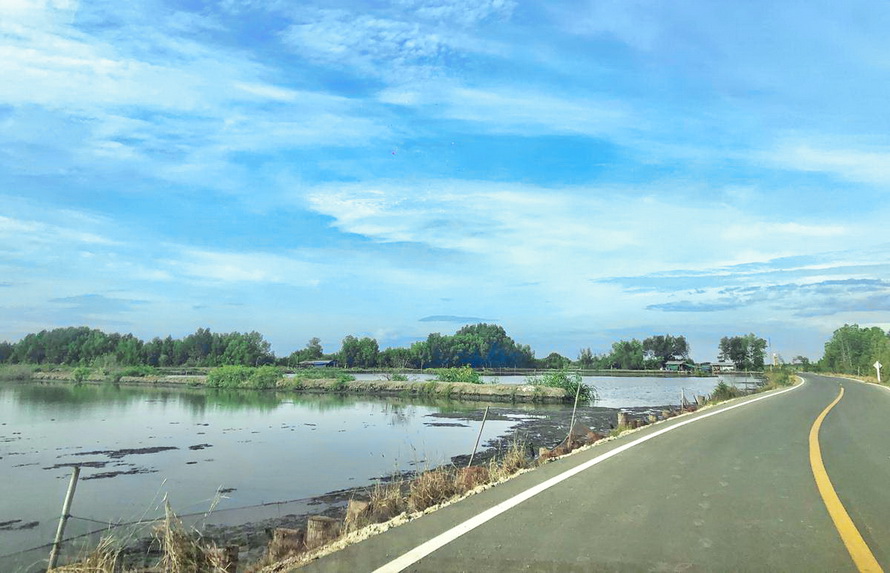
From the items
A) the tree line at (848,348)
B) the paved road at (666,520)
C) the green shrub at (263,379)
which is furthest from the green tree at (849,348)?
the paved road at (666,520)

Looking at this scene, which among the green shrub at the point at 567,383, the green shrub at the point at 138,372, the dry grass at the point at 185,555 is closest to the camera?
the dry grass at the point at 185,555

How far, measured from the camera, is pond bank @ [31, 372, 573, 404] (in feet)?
171

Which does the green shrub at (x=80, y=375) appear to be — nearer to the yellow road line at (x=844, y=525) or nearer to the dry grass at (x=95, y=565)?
the dry grass at (x=95, y=565)

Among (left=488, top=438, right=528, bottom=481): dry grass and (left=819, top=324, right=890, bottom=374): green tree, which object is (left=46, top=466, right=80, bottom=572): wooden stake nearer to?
(left=488, top=438, right=528, bottom=481): dry grass

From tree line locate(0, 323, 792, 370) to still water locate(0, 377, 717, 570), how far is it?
303 ft

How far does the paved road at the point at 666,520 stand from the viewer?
462 centimetres

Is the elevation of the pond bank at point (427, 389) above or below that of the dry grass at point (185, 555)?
below

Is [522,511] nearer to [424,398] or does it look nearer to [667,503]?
[667,503]

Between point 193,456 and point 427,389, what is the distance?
39342 millimetres

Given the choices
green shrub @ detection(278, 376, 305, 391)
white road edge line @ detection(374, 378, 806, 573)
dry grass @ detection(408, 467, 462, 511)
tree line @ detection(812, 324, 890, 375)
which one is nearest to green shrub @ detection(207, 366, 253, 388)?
green shrub @ detection(278, 376, 305, 391)

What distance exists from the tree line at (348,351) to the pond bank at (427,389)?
62.6 meters

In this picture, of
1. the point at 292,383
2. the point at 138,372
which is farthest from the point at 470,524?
the point at 138,372

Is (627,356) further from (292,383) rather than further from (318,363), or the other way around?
(292,383)

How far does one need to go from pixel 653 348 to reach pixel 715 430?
580 ft
